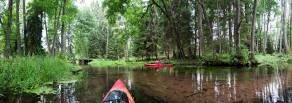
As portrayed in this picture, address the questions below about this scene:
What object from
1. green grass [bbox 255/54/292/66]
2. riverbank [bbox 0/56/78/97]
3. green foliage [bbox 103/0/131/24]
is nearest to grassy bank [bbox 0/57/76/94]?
riverbank [bbox 0/56/78/97]

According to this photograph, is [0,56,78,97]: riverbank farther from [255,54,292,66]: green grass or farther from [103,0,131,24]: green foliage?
[255,54,292,66]: green grass

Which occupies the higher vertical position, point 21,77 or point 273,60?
point 21,77

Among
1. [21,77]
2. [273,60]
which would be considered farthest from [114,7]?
[21,77]

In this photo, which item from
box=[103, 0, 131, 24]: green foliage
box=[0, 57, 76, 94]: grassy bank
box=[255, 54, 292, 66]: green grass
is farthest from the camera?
box=[255, 54, 292, 66]: green grass

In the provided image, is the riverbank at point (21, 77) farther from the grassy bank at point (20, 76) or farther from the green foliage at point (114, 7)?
the green foliage at point (114, 7)

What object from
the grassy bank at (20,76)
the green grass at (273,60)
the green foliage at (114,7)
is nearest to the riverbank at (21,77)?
the grassy bank at (20,76)

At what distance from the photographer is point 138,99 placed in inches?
375

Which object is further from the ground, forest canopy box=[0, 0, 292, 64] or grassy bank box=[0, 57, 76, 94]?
forest canopy box=[0, 0, 292, 64]

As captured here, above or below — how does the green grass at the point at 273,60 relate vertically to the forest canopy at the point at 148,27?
below

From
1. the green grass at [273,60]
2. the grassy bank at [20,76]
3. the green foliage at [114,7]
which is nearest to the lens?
the grassy bank at [20,76]

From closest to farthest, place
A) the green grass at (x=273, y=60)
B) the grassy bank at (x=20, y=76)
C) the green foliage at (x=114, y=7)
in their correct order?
1. the grassy bank at (x=20, y=76)
2. the green foliage at (x=114, y=7)
3. the green grass at (x=273, y=60)

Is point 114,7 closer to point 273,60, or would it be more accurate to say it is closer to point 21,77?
point 273,60

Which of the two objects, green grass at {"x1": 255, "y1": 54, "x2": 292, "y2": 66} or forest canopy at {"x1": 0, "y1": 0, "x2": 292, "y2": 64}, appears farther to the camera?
green grass at {"x1": 255, "y1": 54, "x2": 292, "y2": 66}

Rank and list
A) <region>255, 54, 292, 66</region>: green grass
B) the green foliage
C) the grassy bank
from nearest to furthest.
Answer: the grassy bank
the green foliage
<region>255, 54, 292, 66</region>: green grass
